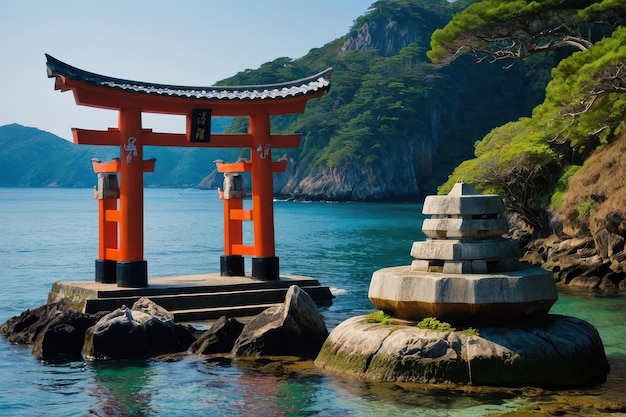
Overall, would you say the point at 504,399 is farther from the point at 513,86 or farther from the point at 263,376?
the point at 513,86

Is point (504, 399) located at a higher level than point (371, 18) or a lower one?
lower

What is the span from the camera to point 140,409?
11.5 metres

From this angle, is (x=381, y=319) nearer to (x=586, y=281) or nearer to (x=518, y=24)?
(x=586, y=281)

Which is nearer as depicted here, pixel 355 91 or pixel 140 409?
pixel 140 409

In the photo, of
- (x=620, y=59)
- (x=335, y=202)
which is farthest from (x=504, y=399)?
(x=335, y=202)

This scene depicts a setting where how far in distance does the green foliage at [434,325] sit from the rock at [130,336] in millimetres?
5057

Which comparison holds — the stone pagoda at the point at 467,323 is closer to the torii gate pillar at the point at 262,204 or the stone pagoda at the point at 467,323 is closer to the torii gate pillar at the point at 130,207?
the torii gate pillar at the point at 130,207

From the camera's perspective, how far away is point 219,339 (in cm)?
1513

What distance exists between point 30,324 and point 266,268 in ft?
18.7

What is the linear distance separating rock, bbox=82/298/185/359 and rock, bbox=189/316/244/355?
18.6 inches

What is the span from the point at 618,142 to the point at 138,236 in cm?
1573

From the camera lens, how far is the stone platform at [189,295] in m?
18.4

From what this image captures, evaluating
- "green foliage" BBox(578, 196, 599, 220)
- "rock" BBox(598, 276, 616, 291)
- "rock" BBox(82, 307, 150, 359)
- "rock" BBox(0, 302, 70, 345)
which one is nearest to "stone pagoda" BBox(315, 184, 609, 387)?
"rock" BBox(82, 307, 150, 359)

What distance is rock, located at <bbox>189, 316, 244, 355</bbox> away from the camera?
15055 mm
